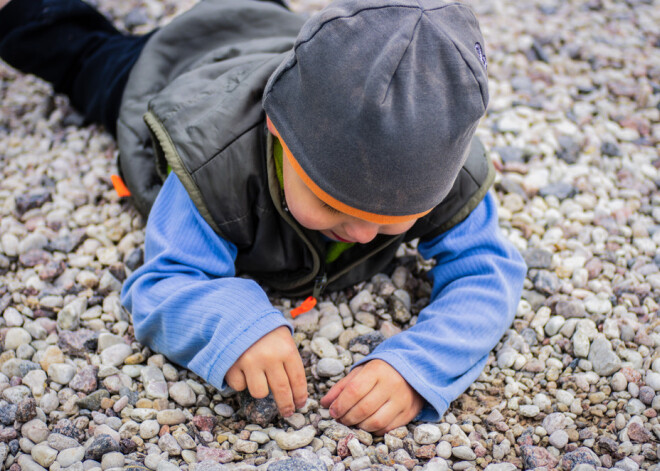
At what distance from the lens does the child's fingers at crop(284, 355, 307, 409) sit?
5.39ft

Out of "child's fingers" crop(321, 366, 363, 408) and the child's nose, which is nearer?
the child's nose

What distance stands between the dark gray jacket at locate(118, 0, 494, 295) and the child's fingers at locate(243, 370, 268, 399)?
0.42m

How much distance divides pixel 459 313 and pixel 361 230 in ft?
1.60

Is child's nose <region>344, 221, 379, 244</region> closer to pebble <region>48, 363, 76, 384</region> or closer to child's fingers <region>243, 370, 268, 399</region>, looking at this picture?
child's fingers <region>243, 370, 268, 399</region>

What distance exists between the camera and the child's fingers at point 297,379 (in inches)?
64.7

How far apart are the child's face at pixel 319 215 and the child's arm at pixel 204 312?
0.97 ft

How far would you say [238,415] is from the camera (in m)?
1.73

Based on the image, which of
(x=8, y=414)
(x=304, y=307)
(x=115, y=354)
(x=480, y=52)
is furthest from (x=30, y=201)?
(x=480, y=52)

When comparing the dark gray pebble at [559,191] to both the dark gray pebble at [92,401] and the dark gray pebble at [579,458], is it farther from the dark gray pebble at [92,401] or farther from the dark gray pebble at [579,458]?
the dark gray pebble at [92,401]

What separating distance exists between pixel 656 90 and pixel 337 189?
2.48 metres

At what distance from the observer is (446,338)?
176 cm

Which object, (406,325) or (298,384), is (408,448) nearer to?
(298,384)

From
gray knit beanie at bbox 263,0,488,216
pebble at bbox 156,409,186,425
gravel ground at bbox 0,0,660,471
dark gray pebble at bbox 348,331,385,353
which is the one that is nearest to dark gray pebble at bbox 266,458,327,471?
gravel ground at bbox 0,0,660,471

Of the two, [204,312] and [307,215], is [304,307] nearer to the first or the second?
[204,312]
